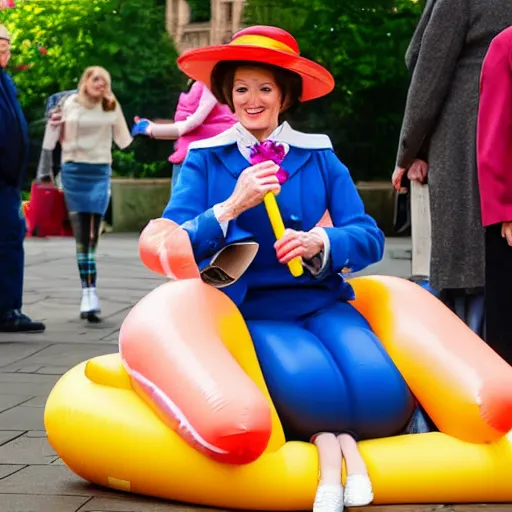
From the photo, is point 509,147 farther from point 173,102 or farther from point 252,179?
point 173,102

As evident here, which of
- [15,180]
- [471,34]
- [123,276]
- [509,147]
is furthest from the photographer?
[123,276]

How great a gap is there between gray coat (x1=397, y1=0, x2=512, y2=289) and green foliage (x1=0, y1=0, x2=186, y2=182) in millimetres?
11088

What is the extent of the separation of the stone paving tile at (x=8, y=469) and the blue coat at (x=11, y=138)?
353cm

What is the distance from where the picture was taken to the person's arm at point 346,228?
3867 millimetres

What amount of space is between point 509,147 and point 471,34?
34.1 inches

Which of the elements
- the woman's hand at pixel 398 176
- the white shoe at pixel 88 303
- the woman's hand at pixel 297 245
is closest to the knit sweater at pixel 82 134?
the white shoe at pixel 88 303

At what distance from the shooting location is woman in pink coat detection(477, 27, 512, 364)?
415cm

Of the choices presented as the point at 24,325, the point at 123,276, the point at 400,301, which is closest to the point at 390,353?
the point at 400,301

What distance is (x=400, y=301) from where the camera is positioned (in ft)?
13.3

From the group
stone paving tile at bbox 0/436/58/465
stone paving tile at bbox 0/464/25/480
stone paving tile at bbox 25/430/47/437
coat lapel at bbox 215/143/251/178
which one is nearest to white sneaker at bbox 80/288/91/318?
stone paving tile at bbox 25/430/47/437

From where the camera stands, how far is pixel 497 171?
4156mm

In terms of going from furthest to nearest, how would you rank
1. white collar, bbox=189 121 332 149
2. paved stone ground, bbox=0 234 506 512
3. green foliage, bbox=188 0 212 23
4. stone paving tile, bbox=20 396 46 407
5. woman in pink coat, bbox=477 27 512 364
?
green foliage, bbox=188 0 212 23, stone paving tile, bbox=20 396 46 407, woman in pink coat, bbox=477 27 512 364, white collar, bbox=189 121 332 149, paved stone ground, bbox=0 234 506 512

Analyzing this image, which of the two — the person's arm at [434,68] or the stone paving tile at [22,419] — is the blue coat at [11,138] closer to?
the stone paving tile at [22,419]

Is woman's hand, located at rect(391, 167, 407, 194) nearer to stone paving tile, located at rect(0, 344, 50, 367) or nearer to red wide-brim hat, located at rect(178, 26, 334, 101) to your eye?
red wide-brim hat, located at rect(178, 26, 334, 101)
